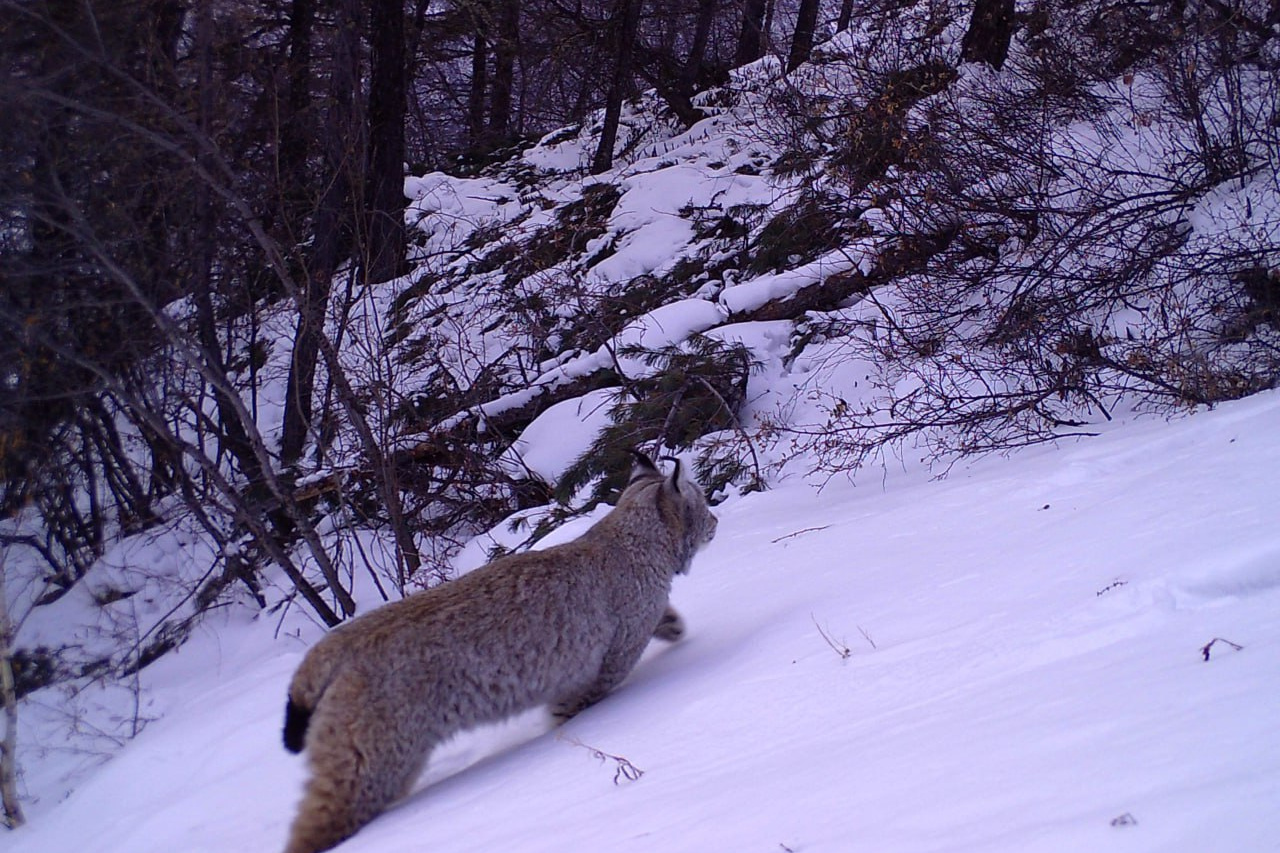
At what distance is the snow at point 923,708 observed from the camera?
2.51 metres

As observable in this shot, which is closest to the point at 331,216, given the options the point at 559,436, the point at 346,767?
the point at 559,436

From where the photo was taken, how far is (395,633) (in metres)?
5.13

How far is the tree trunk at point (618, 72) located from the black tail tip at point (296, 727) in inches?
650

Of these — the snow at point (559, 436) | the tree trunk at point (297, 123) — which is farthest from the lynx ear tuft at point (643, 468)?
the tree trunk at point (297, 123)

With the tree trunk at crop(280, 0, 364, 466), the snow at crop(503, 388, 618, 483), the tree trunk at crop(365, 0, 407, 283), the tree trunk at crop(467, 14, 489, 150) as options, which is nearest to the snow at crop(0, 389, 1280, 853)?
the snow at crop(503, 388, 618, 483)

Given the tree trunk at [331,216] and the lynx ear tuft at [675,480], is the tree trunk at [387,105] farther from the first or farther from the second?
the lynx ear tuft at [675,480]

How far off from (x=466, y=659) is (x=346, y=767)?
72 cm

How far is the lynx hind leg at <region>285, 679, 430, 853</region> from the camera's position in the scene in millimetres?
4797

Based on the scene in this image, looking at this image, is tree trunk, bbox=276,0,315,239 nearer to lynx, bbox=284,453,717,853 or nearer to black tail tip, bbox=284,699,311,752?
lynx, bbox=284,453,717,853

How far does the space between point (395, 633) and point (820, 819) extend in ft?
9.30

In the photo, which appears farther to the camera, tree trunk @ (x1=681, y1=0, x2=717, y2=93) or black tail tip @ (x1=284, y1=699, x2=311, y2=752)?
tree trunk @ (x1=681, y1=0, x2=717, y2=93)

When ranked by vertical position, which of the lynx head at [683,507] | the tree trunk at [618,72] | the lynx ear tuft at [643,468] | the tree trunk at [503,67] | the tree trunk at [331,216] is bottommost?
the lynx head at [683,507]

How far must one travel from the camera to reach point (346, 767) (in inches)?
190

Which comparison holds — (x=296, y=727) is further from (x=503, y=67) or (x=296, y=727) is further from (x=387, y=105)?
(x=503, y=67)
